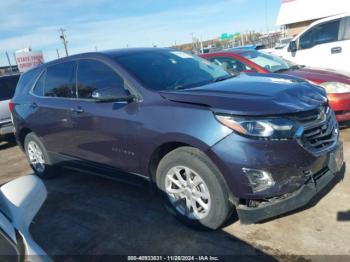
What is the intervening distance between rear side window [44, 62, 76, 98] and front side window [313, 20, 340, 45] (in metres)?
6.36

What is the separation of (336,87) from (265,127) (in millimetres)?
3460

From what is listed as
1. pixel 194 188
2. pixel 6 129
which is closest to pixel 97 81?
pixel 194 188

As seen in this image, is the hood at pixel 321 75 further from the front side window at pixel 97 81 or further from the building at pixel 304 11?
the building at pixel 304 11

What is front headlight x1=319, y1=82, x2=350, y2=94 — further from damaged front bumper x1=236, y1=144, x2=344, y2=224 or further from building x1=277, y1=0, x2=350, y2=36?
building x1=277, y1=0, x2=350, y2=36

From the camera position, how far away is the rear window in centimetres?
941

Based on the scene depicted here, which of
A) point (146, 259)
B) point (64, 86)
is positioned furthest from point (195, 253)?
point (64, 86)

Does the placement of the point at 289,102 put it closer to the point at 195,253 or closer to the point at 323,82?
the point at 195,253

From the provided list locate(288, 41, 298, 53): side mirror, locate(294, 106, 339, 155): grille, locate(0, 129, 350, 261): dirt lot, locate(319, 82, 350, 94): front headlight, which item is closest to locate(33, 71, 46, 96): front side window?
locate(0, 129, 350, 261): dirt lot

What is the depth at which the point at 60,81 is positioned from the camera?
198 inches

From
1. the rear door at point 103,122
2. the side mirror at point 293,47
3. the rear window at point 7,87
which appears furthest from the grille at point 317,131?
the rear window at point 7,87

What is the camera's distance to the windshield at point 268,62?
6941 mm

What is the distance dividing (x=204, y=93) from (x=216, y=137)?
1.66 ft

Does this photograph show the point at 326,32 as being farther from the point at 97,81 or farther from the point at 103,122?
the point at 103,122

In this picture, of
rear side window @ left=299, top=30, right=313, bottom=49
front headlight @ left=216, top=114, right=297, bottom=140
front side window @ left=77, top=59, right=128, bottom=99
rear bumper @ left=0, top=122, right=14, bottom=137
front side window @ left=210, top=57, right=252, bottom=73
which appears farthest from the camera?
rear side window @ left=299, top=30, right=313, bottom=49
